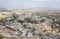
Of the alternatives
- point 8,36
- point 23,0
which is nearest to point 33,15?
point 23,0

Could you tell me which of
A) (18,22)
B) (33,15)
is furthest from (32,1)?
(18,22)

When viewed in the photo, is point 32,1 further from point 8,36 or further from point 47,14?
point 8,36

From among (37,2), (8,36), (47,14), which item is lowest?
(8,36)

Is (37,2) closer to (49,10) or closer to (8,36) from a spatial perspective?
(49,10)

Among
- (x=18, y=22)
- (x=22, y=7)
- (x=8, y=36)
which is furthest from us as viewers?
(x=22, y=7)

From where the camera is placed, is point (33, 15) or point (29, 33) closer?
point (29, 33)

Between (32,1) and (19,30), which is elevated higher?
(32,1)

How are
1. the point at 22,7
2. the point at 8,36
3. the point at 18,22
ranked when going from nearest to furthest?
the point at 8,36 < the point at 18,22 < the point at 22,7
